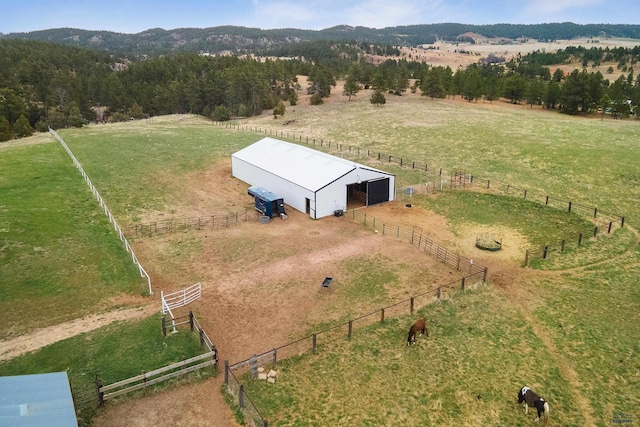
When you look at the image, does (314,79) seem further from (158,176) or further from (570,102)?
(158,176)

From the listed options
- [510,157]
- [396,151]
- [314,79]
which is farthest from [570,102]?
[314,79]

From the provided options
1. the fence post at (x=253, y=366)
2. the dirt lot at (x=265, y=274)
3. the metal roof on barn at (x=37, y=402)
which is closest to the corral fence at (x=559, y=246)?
the dirt lot at (x=265, y=274)

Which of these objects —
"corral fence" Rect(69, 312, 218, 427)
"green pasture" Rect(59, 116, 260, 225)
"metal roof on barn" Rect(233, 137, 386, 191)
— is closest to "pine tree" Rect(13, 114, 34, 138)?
"green pasture" Rect(59, 116, 260, 225)

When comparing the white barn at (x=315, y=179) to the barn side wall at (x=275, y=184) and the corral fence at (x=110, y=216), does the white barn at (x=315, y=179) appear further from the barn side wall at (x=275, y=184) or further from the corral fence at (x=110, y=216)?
the corral fence at (x=110, y=216)

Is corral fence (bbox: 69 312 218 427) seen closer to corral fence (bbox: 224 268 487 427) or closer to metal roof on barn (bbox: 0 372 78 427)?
corral fence (bbox: 224 268 487 427)

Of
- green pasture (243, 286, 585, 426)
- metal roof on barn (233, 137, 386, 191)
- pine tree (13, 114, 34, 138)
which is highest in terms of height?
metal roof on barn (233, 137, 386, 191)

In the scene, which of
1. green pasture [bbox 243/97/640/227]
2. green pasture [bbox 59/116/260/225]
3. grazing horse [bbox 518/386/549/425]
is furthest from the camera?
green pasture [bbox 243/97/640/227]

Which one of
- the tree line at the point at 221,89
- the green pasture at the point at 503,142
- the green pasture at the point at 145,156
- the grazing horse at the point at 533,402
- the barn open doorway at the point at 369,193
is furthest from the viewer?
the tree line at the point at 221,89

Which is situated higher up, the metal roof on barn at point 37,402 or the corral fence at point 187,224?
the metal roof on barn at point 37,402
